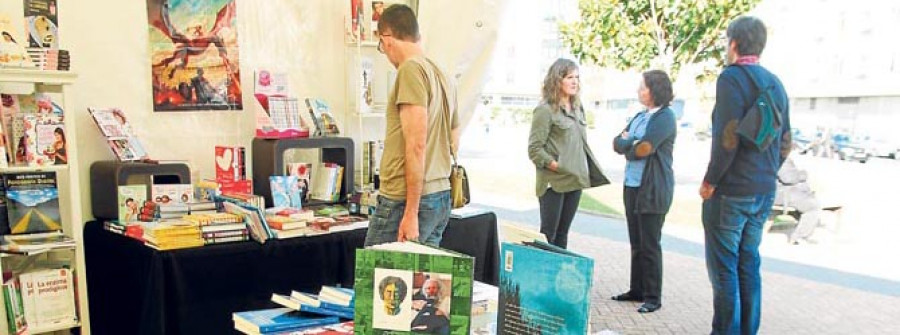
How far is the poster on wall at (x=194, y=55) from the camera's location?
297cm

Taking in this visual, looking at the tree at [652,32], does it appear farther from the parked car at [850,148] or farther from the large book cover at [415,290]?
the large book cover at [415,290]

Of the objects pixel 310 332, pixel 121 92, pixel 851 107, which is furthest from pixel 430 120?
pixel 851 107

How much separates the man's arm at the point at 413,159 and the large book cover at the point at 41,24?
1477 mm

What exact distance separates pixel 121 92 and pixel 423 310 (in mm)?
2197

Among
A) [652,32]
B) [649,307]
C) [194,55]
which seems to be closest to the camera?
[194,55]

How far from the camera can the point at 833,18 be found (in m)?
4.23

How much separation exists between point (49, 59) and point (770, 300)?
406 centimetres

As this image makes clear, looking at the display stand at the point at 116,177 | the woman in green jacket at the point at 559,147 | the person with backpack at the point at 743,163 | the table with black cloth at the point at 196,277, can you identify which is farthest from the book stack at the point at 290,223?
the person with backpack at the point at 743,163

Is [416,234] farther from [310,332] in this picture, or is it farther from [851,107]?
[851,107]

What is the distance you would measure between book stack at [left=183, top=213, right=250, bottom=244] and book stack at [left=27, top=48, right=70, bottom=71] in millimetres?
722

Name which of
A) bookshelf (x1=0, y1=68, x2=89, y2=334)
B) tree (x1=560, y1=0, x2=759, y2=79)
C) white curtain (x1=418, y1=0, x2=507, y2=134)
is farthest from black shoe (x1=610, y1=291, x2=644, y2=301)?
bookshelf (x1=0, y1=68, x2=89, y2=334)

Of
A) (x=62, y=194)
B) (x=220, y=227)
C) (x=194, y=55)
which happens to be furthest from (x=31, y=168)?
(x=194, y=55)

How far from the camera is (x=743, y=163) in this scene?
110 inches

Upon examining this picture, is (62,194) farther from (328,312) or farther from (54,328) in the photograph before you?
(328,312)
